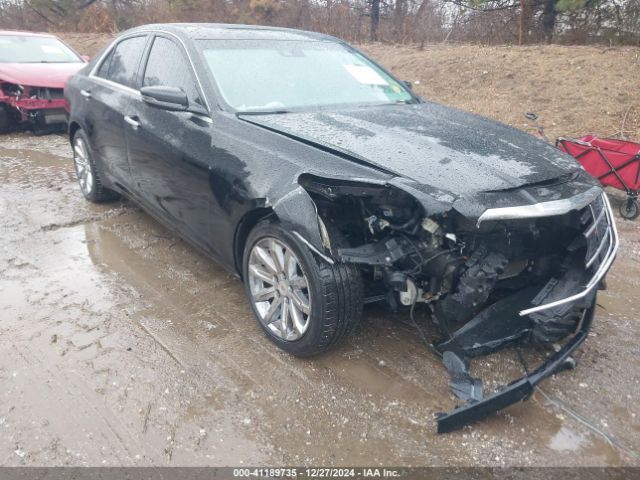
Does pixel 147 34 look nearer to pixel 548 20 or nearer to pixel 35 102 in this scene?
pixel 35 102

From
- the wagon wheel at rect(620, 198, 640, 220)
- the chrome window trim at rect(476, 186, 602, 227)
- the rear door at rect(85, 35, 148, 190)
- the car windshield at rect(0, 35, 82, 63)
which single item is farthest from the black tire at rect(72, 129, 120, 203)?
the wagon wheel at rect(620, 198, 640, 220)

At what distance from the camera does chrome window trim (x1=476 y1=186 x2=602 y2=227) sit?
7.41 feet

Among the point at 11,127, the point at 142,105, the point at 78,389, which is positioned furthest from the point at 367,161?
the point at 11,127

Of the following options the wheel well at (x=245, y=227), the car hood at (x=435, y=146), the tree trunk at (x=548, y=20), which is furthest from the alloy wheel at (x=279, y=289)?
the tree trunk at (x=548, y=20)

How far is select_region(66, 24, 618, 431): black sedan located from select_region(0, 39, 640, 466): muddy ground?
217 millimetres

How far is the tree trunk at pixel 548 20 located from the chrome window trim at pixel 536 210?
10983mm

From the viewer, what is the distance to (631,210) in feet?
17.3

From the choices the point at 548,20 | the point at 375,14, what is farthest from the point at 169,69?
the point at 375,14

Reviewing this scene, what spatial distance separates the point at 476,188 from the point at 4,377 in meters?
2.66

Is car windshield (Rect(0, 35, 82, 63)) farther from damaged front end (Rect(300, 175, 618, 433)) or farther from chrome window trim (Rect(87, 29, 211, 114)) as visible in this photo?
damaged front end (Rect(300, 175, 618, 433))

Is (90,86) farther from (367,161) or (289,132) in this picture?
(367,161)

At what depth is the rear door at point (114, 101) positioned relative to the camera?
421 cm

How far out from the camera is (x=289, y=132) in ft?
9.44

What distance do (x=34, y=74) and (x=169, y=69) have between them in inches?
230
